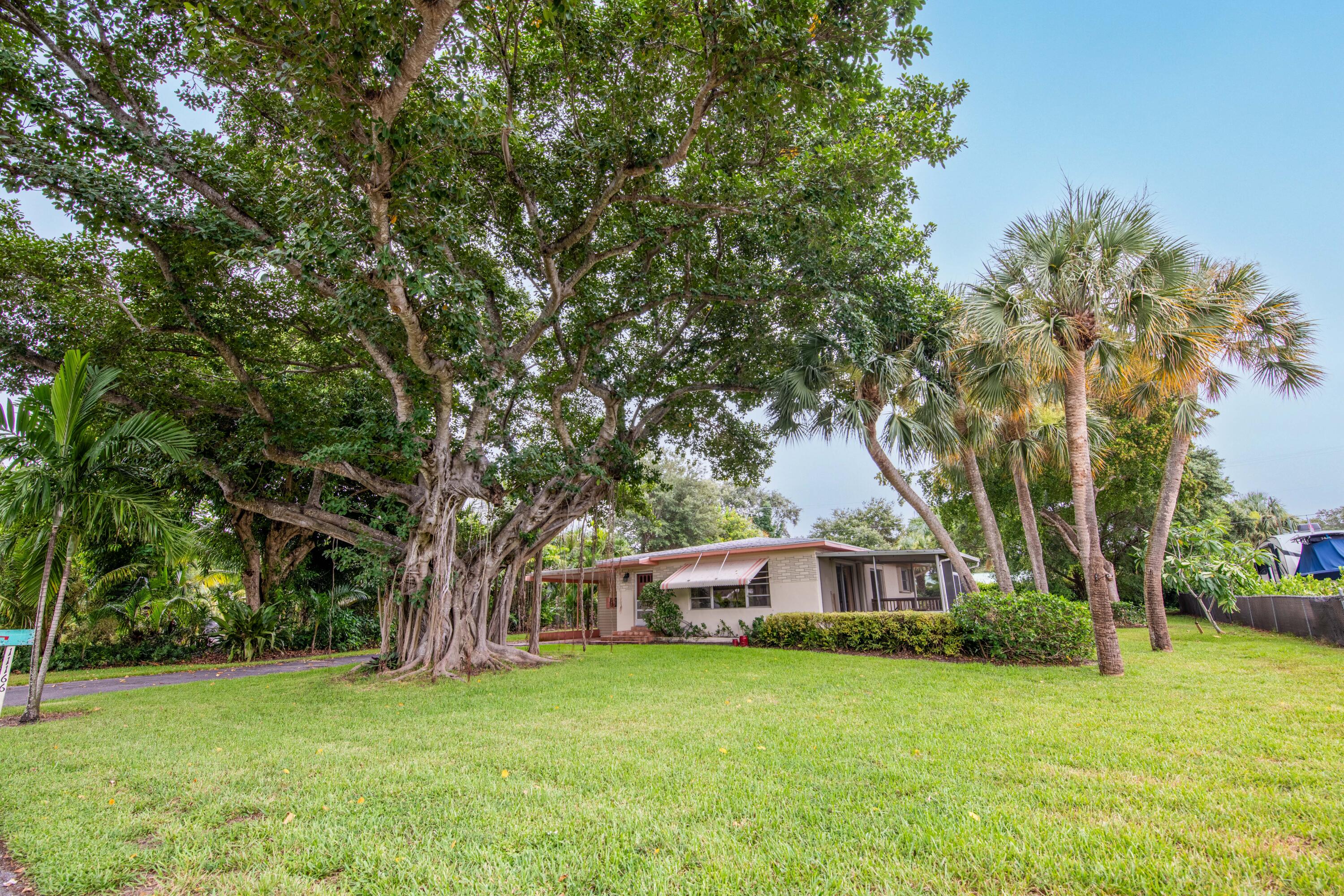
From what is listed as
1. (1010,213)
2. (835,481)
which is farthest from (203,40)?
(835,481)

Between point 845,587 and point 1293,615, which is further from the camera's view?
point 845,587

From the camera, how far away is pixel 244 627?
15.2 metres

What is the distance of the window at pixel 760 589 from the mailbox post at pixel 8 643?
1491 cm

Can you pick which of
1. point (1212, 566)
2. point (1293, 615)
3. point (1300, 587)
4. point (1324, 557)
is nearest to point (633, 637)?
point (1212, 566)

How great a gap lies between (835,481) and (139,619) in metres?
74.5

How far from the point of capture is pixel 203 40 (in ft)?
21.6

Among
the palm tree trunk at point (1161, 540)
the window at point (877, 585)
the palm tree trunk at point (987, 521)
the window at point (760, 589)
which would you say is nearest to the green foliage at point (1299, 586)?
the palm tree trunk at point (1161, 540)

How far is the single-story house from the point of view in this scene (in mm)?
17016

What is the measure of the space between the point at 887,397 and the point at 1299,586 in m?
12.5

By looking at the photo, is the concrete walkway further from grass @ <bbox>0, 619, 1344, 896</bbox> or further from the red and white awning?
the red and white awning

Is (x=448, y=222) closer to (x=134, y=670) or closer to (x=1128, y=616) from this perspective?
(x=134, y=670)

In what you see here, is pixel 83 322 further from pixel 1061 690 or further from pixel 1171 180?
pixel 1171 180

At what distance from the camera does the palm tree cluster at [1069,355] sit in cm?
930

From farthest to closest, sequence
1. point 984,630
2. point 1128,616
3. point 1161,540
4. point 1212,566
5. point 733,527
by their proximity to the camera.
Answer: point 733,527, point 1128,616, point 1212,566, point 1161,540, point 984,630
